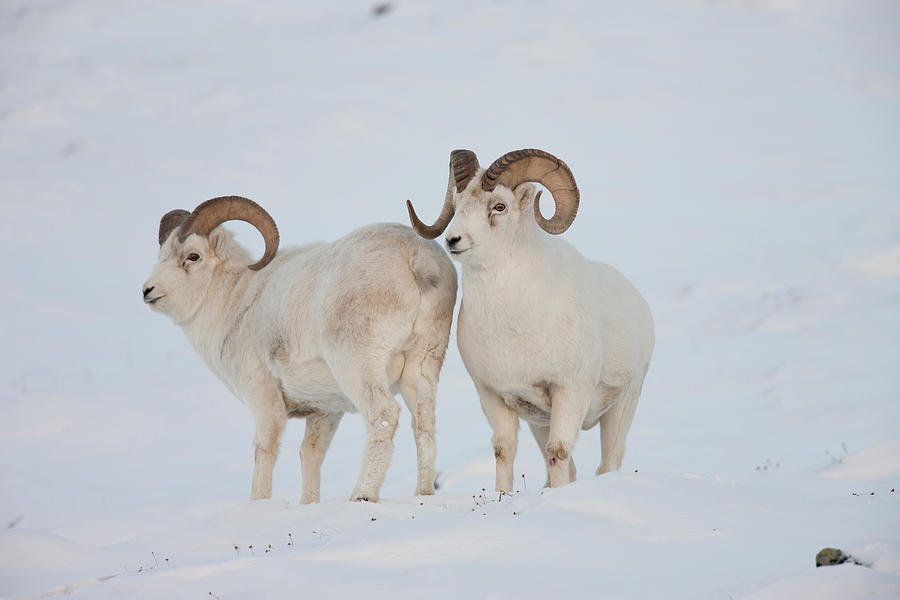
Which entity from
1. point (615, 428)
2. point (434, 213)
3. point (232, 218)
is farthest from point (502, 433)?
point (434, 213)

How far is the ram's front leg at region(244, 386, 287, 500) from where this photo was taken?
11.5m

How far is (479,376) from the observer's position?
1044 cm

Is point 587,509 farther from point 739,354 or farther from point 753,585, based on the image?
point 739,354

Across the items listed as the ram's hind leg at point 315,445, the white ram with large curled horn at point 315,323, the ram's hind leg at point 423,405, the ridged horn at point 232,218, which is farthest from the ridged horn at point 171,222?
the ram's hind leg at point 423,405

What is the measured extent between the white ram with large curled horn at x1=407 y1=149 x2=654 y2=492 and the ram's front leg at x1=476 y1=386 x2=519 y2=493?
0.01 metres

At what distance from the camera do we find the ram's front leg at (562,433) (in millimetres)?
10039

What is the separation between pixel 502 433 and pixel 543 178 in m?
2.38

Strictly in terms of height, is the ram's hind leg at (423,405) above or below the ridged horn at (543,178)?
below

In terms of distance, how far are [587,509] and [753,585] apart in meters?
1.79

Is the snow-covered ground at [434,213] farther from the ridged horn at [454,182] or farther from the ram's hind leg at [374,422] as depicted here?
the ridged horn at [454,182]

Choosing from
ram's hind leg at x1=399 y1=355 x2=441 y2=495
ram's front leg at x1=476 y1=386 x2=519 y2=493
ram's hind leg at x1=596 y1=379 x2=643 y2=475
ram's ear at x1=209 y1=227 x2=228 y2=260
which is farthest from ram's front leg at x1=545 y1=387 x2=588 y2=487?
ram's ear at x1=209 y1=227 x2=228 y2=260

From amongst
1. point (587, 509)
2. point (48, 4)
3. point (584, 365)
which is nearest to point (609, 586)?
point (587, 509)

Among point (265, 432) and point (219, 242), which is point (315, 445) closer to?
point (265, 432)

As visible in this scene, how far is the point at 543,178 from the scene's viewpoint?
1009cm
